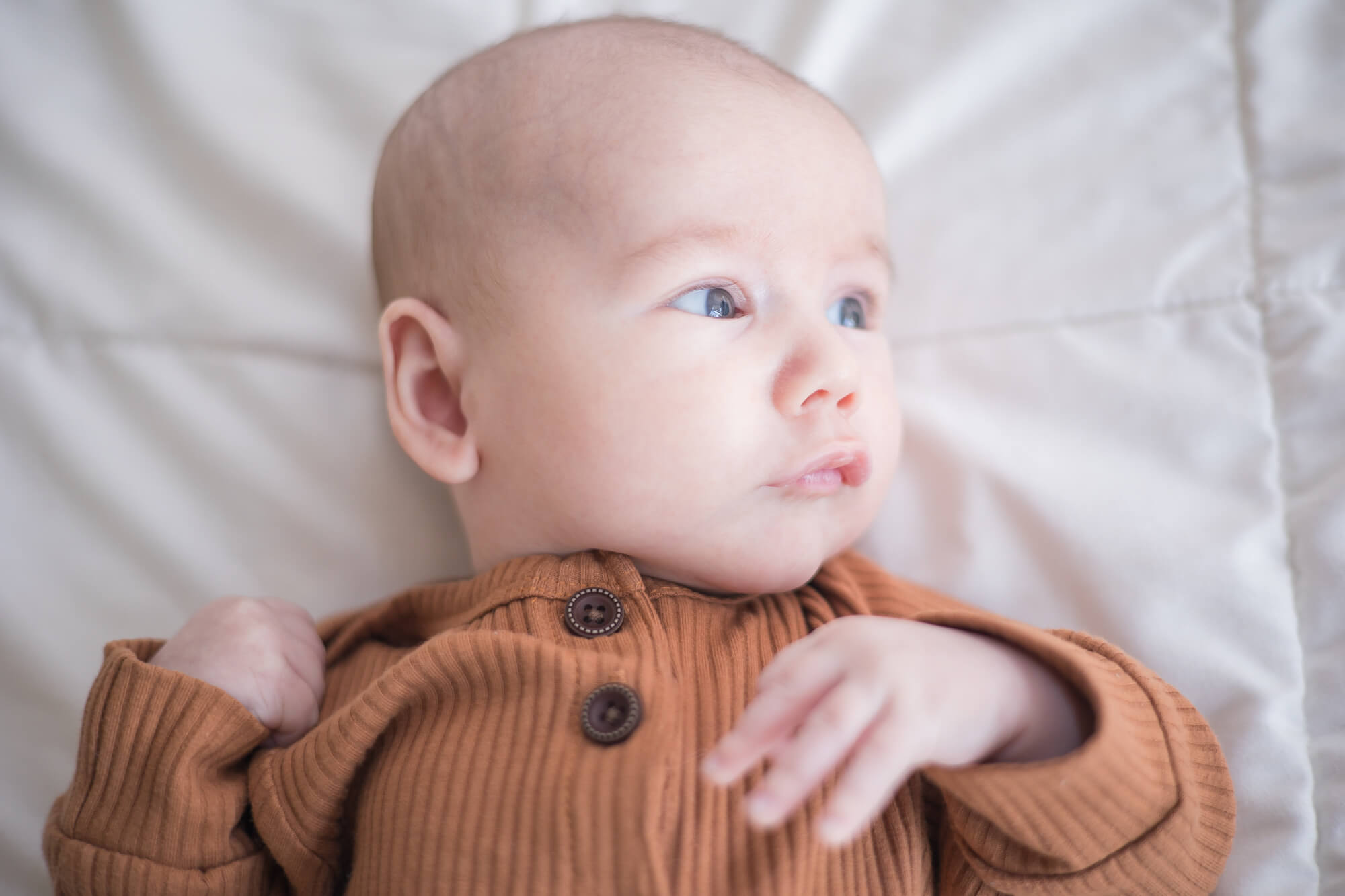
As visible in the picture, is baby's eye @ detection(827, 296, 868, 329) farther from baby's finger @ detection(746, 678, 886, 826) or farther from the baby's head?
baby's finger @ detection(746, 678, 886, 826)

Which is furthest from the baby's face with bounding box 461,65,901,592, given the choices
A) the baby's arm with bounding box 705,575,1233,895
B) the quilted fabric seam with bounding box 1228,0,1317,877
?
the quilted fabric seam with bounding box 1228,0,1317,877

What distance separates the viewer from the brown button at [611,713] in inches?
40.2

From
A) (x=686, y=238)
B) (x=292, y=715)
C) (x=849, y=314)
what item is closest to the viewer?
(x=686, y=238)

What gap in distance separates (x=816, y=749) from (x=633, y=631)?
1.21 ft

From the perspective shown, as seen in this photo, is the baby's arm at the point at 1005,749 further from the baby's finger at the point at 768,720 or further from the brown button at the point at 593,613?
the brown button at the point at 593,613

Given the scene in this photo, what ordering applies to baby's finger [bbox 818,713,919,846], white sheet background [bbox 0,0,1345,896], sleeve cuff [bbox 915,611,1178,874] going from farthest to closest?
1. white sheet background [bbox 0,0,1345,896]
2. sleeve cuff [bbox 915,611,1178,874]
3. baby's finger [bbox 818,713,919,846]

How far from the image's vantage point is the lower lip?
1.15 metres

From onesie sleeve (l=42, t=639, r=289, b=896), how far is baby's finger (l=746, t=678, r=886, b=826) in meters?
0.70

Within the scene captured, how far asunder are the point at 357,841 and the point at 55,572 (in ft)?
2.53

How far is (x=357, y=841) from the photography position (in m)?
1.16

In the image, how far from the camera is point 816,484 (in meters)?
1.17

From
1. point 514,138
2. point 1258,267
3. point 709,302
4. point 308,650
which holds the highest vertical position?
point 514,138

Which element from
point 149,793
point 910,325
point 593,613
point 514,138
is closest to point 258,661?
point 149,793

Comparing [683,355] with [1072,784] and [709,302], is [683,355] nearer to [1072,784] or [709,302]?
[709,302]
